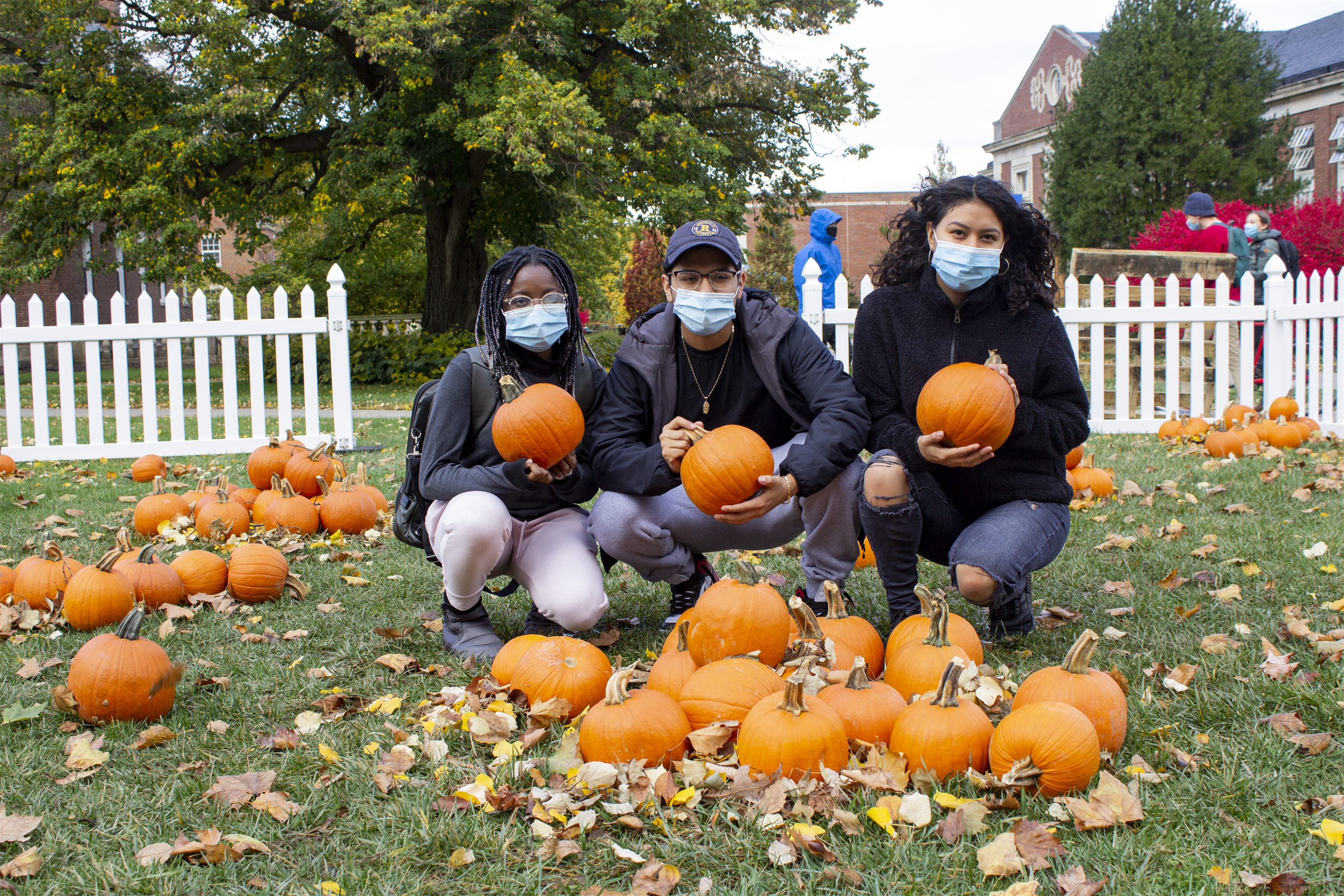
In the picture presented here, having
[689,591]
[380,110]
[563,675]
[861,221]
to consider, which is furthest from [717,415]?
[861,221]

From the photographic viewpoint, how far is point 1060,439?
3.08 meters

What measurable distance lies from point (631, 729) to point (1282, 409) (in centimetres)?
713

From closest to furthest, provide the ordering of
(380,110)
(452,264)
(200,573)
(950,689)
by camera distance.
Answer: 1. (950,689)
2. (200,573)
3. (380,110)
4. (452,264)

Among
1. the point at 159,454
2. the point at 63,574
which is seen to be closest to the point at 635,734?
the point at 63,574

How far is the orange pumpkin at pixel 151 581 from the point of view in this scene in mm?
3527

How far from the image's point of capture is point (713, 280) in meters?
3.16

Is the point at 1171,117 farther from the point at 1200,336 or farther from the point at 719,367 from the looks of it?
the point at 719,367

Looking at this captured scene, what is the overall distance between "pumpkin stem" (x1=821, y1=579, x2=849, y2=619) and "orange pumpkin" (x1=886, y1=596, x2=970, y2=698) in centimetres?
27

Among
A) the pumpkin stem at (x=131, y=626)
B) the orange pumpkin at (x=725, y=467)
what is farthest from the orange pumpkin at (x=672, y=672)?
the pumpkin stem at (x=131, y=626)

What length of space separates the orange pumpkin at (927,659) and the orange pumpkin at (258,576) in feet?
8.16

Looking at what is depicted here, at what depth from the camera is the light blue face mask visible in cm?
304

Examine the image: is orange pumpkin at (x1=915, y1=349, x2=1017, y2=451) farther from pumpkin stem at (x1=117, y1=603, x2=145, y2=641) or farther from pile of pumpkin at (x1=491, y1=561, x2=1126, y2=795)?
pumpkin stem at (x1=117, y1=603, x2=145, y2=641)

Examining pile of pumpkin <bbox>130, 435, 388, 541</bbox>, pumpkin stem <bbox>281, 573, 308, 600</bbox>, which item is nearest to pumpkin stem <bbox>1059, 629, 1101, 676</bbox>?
pumpkin stem <bbox>281, 573, 308, 600</bbox>

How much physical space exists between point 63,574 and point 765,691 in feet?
8.93
